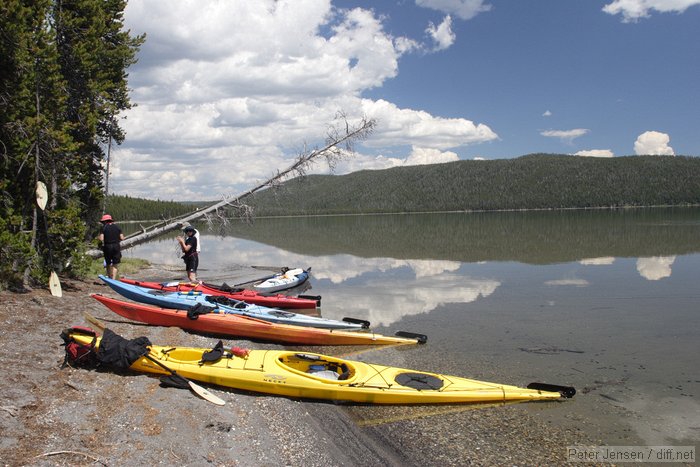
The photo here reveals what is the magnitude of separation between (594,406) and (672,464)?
1.74 metres

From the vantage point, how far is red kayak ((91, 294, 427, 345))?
11867 mm

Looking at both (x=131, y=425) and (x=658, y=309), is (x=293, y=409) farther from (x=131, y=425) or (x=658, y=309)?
(x=658, y=309)

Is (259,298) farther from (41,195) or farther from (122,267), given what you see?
(122,267)

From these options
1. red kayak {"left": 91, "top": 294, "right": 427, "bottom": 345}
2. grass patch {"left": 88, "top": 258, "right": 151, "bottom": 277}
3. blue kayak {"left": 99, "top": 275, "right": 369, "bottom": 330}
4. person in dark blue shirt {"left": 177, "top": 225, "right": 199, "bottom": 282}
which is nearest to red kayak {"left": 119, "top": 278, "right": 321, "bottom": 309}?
person in dark blue shirt {"left": 177, "top": 225, "right": 199, "bottom": 282}

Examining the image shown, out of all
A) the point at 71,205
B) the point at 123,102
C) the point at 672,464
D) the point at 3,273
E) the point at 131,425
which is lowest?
the point at 672,464

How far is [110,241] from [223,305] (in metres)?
4.95

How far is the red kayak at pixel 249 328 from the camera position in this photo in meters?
11.9

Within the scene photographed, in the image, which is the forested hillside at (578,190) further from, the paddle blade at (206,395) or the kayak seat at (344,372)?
the paddle blade at (206,395)

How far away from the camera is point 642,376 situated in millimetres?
9438

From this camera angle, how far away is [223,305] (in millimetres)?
12828

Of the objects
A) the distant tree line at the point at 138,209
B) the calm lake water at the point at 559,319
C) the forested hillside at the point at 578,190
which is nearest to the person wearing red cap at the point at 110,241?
the calm lake water at the point at 559,319

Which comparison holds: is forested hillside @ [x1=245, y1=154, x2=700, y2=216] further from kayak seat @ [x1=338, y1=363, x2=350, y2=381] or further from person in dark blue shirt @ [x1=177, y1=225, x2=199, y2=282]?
kayak seat @ [x1=338, y1=363, x2=350, y2=381]

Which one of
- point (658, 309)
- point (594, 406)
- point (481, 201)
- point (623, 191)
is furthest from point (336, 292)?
point (623, 191)

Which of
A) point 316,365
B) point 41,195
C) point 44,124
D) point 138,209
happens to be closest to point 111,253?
point 41,195
